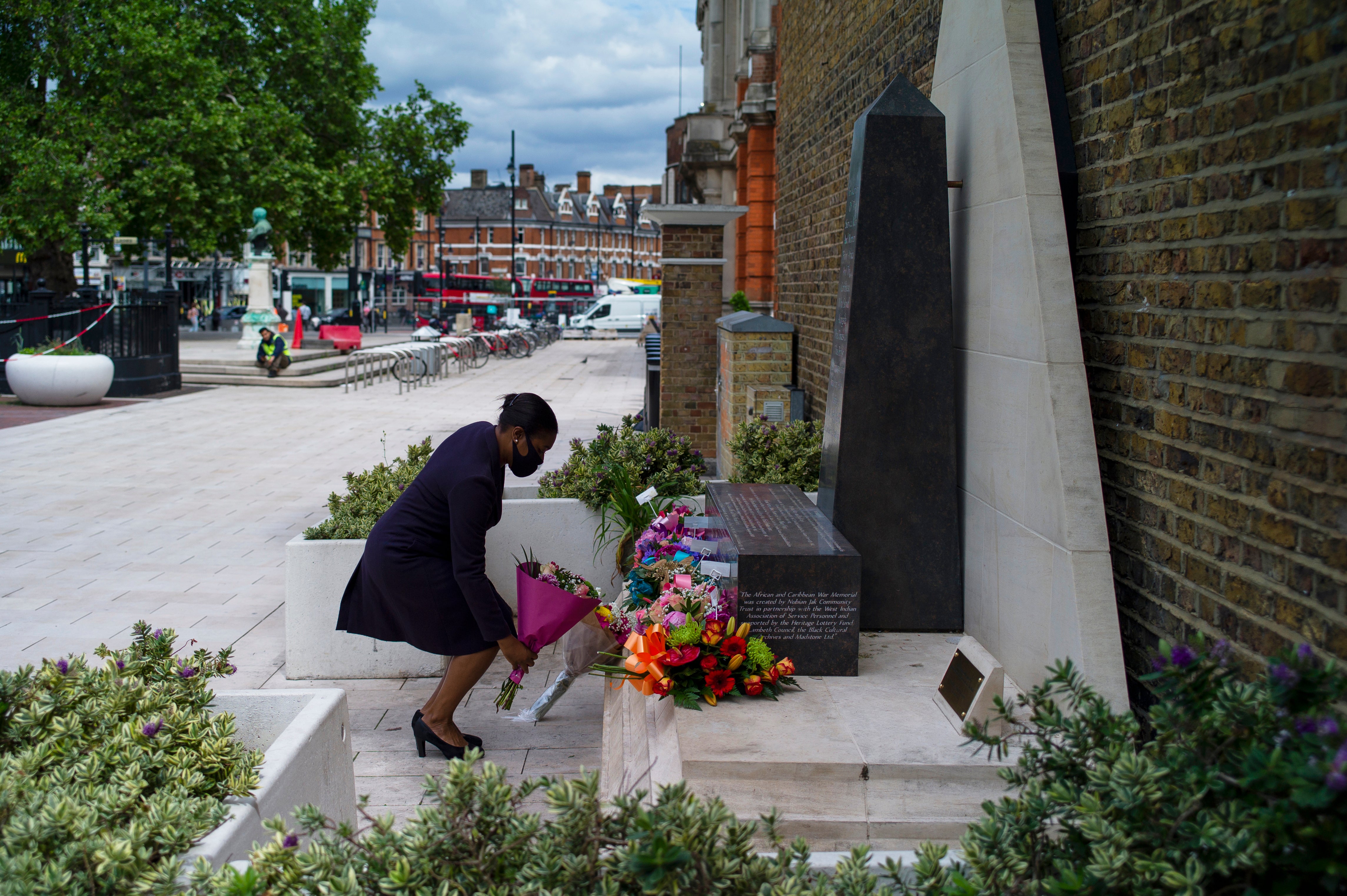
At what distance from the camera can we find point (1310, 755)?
1.64 meters

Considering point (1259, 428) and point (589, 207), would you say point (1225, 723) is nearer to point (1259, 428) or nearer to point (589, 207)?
point (1259, 428)

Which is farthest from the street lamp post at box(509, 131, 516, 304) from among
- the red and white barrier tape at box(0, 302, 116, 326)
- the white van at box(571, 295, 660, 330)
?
the red and white barrier tape at box(0, 302, 116, 326)

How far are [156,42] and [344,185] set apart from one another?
19.6ft

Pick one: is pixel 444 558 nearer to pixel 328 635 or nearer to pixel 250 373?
pixel 328 635

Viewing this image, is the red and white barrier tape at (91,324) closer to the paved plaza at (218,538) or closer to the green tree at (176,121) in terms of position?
the paved plaza at (218,538)

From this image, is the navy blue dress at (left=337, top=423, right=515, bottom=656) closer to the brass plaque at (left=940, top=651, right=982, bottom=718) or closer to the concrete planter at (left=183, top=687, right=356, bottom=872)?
the concrete planter at (left=183, top=687, right=356, bottom=872)

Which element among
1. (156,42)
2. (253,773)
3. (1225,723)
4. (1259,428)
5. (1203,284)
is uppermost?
(156,42)

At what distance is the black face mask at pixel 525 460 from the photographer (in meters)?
4.11

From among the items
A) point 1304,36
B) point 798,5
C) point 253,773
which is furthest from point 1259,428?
→ point 798,5

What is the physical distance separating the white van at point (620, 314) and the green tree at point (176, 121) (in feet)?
58.8

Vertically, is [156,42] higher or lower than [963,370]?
higher

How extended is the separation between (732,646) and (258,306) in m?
28.3

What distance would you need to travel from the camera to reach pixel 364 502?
5.86 metres

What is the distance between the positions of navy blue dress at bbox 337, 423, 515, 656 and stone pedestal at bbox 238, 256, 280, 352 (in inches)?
1028
